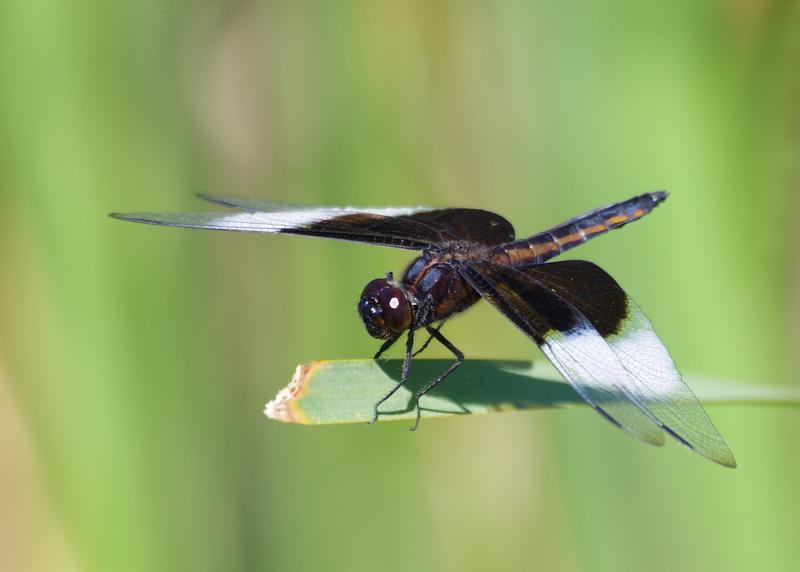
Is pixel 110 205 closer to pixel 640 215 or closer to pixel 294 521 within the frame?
pixel 294 521

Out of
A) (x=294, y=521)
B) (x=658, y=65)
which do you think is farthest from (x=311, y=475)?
(x=658, y=65)

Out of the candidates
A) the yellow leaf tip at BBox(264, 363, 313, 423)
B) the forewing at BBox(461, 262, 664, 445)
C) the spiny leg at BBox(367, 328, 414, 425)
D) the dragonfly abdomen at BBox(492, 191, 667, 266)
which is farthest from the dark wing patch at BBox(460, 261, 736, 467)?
the yellow leaf tip at BBox(264, 363, 313, 423)

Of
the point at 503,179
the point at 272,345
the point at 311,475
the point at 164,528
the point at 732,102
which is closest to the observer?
the point at 164,528

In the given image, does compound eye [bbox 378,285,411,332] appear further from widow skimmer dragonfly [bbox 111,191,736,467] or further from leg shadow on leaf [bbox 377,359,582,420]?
leg shadow on leaf [bbox 377,359,582,420]

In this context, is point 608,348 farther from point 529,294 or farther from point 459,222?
point 459,222

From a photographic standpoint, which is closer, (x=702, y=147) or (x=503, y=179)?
(x=702, y=147)
